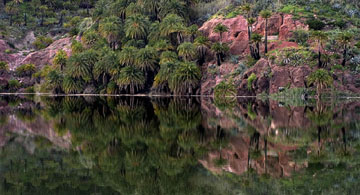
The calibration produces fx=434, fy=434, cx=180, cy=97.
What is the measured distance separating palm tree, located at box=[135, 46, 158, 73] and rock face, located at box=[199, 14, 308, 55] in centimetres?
1480

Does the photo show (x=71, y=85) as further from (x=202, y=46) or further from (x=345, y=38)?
(x=345, y=38)

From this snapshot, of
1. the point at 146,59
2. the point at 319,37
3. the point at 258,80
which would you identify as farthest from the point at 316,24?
the point at 146,59

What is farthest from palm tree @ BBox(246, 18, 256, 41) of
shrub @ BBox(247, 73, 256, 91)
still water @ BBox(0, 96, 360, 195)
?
still water @ BBox(0, 96, 360, 195)

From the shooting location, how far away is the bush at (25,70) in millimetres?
127312

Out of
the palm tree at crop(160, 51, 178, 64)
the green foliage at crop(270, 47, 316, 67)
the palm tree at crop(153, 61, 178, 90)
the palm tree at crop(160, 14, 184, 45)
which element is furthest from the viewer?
the palm tree at crop(160, 14, 184, 45)

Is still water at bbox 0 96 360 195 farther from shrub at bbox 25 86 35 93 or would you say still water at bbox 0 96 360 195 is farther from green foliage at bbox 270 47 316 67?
shrub at bbox 25 86 35 93

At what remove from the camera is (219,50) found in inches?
3826

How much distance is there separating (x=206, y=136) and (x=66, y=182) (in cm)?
1253

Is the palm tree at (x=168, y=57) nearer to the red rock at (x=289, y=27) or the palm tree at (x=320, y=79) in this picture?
the red rock at (x=289, y=27)

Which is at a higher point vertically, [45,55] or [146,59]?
A: [146,59]

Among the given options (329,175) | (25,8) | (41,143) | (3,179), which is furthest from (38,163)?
(25,8)

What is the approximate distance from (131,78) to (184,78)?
1354 cm

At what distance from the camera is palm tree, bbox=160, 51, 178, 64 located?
100625mm

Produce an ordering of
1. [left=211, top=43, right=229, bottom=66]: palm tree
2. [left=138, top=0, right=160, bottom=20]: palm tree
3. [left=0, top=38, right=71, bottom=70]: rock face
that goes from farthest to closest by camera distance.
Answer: [left=0, top=38, right=71, bottom=70]: rock face < [left=138, top=0, right=160, bottom=20]: palm tree < [left=211, top=43, right=229, bottom=66]: palm tree
